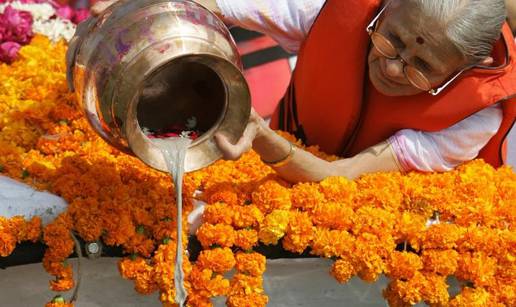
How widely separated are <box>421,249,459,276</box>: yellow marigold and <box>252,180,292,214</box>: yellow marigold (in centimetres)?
36

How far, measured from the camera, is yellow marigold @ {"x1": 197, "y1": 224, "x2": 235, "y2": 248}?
1986 millimetres

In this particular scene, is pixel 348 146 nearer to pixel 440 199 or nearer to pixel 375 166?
pixel 375 166

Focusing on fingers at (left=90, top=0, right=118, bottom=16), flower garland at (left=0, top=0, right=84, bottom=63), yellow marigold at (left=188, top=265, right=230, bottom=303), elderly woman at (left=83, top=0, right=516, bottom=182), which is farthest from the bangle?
flower garland at (left=0, top=0, right=84, bottom=63)

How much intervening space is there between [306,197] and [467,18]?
1.98 feet

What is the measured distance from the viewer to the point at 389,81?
2330 millimetres

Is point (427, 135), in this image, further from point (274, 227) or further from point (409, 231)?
point (274, 227)

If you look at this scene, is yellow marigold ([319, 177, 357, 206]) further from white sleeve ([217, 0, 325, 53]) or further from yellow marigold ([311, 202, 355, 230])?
white sleeve ([217, 0, 325, 53])

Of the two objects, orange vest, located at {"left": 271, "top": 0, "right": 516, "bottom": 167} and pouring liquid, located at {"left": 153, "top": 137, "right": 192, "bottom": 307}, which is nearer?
pouring liquid, located at {"left": 153, "top": 137, "right": 192, "bottom": 307}

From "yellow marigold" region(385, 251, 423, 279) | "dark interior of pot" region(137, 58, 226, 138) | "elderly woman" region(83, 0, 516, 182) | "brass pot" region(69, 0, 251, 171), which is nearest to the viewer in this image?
"brass pot" region(69, 0, 251, 171)

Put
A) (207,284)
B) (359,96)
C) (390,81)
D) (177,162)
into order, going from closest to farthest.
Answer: (177,162)
(207,284)
(390,81)
(359,96)

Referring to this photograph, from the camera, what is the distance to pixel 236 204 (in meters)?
2.09

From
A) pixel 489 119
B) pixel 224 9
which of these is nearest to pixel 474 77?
pixel 489 119

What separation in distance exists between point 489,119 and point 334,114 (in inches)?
17.8

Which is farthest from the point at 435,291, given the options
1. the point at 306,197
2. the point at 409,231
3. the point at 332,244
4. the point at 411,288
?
the point at 306,197
